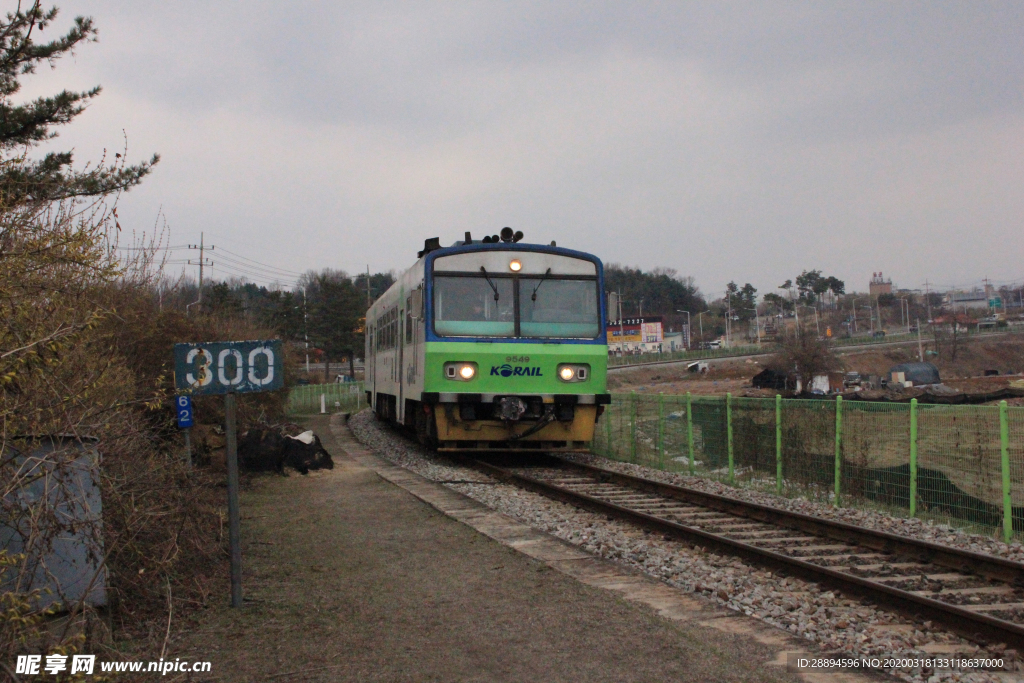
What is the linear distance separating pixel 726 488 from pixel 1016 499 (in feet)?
14.4

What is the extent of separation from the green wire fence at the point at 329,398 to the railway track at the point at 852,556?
33.8 metres


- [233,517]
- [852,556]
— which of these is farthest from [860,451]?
[233,517]

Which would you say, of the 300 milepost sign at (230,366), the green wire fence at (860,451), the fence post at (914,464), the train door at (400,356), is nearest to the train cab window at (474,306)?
the train door at (400,356)

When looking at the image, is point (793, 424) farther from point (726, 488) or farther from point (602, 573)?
point (602, 573)

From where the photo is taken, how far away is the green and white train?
1384cm

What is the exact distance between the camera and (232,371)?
6.22m

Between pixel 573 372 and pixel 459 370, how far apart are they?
179cm

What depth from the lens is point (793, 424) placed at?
12430 millimetres

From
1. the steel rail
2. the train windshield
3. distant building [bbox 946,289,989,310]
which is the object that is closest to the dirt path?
the steel rail

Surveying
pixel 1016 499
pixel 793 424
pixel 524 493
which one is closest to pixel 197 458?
pixel 524 493

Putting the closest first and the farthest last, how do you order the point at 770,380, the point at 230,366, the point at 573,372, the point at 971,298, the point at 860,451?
1. the point at 230,366
2. the point at 860,451
3. the point at 573,372
4. the point at 770,380
5. the point at 971,298

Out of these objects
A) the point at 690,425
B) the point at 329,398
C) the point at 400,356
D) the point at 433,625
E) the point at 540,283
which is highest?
the point at 540,283

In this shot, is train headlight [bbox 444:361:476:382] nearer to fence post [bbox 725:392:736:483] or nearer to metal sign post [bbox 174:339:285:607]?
fence post [bbox 725:392:736:483]

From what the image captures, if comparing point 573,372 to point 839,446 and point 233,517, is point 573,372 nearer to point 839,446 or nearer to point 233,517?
point 839,446
